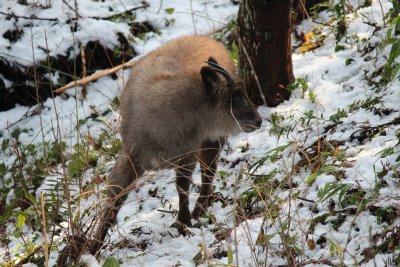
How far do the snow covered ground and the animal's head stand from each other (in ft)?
1.18

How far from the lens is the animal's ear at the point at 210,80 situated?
4395 millimetres

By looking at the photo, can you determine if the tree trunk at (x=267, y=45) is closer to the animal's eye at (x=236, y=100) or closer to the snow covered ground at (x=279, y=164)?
the snow covered ground at (x=279, y=164)

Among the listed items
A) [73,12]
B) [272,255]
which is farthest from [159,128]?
[73,12]

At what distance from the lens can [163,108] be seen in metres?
4.36

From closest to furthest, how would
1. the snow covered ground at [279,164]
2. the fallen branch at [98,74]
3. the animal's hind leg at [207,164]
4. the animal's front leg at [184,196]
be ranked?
the snow covered ground at [279,164] < the animal's front leg at [184,196] < the animal's hind leg at [207,164] < the fallen branch at [98,74]

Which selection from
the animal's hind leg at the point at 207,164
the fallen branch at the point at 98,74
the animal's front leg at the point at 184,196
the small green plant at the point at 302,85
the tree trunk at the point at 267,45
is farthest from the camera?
the fallen branch at the point at 98,74

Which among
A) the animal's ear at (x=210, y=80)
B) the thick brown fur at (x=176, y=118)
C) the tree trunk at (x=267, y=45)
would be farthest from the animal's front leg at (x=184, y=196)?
the tree trunk at (x=267, y=45)

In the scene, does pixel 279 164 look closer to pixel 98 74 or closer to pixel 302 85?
pixel 302 85

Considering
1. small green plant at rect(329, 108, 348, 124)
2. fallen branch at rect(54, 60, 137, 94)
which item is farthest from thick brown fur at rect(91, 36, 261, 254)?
fallen branch at rect(54, 60, 137, 94)

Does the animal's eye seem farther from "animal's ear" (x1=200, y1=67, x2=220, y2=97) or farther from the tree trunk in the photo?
the tree trunk

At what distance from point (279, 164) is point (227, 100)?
68cm

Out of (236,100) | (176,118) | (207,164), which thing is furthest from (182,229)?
(236,100)

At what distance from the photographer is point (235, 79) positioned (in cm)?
480

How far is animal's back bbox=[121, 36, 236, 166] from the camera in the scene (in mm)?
4336
